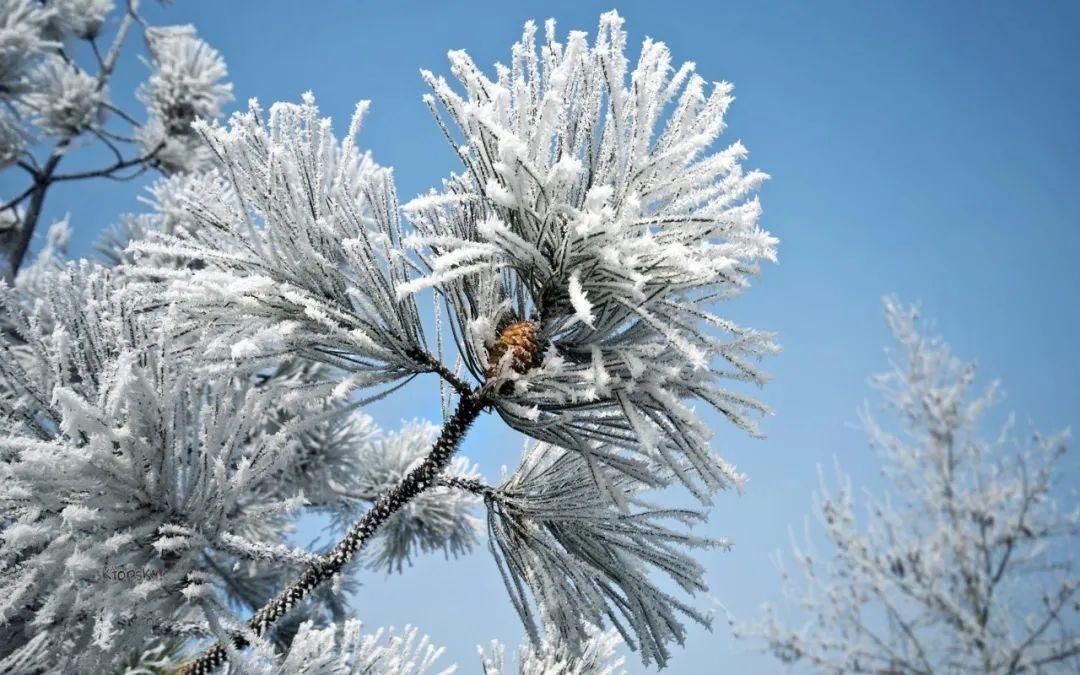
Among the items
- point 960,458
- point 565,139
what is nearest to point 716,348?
point 565,139

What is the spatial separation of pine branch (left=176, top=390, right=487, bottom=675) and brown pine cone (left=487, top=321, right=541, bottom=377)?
0.06 metres

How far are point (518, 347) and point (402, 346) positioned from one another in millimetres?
151

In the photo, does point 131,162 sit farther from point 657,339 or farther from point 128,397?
point 657,339

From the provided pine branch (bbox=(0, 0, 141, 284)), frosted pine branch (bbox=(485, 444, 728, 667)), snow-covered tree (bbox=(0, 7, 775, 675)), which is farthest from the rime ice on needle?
pine branch (bbox=(0, 0, 141, 284))

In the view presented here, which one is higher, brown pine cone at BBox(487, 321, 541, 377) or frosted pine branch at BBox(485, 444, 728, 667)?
brown pine cone at BBox(487, 321, 541, 377)

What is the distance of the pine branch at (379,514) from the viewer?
3.06 feet

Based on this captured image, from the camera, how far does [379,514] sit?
95 centimetres

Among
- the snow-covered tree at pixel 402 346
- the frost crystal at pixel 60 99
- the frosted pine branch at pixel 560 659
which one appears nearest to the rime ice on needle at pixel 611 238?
the snow-covered tree at pixel 402 346

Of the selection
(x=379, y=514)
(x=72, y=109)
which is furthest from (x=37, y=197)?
(x=379, y=514)

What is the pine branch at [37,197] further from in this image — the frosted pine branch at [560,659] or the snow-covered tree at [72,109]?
the frosted pine branch at [560,659]

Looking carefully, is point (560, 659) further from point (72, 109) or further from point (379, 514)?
point (72, 109)

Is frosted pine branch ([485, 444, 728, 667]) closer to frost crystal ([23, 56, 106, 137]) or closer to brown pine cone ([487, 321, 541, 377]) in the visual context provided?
brown pine cone ([487, 321, 541, 377])

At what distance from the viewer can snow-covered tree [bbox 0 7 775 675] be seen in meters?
0.76

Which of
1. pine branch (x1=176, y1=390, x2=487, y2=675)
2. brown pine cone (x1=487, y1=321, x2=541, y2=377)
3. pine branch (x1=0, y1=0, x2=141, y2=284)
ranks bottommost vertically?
pine branch (x1=176, y1=390, x2=487, y2=675)
